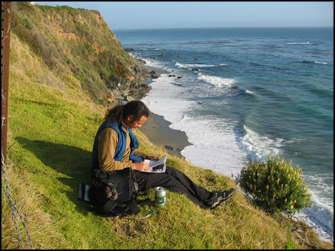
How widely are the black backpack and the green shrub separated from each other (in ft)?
10.1

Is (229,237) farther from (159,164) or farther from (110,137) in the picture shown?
(110,137)

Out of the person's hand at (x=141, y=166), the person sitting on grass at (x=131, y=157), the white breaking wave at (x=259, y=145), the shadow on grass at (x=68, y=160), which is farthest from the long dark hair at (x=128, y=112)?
the white breaking wave at (x=259, y=145)

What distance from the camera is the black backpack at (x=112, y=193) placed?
389 cm

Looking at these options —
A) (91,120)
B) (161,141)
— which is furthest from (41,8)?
(91,120)

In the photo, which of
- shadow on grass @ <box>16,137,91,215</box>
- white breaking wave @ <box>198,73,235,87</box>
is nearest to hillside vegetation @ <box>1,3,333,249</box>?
shadow on grass @ <box>16,137,91,215</box>

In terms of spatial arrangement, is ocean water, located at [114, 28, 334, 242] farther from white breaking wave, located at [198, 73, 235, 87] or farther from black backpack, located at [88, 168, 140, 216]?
black backpack, located at [88, 168, 140, 216]

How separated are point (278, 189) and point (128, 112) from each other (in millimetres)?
3701

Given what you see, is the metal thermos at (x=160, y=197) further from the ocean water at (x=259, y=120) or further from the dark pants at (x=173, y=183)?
the ocean water at (x=259, y=120)

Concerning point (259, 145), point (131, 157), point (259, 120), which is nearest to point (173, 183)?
point (131, 157)

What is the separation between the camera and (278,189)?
573cm

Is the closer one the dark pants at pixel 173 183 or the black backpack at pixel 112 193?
the black backpack at pixel 112 193

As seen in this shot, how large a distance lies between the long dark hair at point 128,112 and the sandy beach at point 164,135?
29.0 ft

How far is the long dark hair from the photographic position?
4.21 m

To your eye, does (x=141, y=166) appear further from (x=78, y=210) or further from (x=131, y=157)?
(x=78, y=210)
